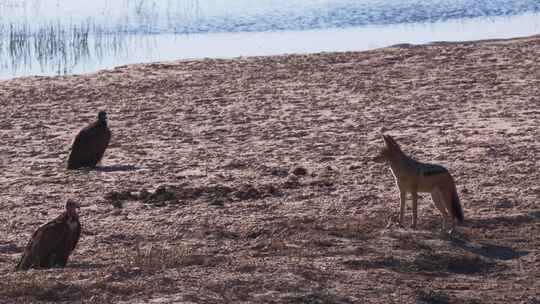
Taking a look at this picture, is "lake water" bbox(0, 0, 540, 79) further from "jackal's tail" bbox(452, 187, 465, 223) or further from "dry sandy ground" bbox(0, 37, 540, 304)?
"jackal's tail" bbox(452, 187, 465, 223)

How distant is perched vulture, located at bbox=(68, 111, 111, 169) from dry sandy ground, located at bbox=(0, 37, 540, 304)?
0.18 meters

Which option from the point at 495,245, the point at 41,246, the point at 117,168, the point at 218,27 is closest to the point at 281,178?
the point at 117,168

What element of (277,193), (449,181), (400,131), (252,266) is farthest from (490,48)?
(252,266)

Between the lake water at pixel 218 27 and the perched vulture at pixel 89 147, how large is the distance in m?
8.97

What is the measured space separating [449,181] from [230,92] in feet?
27.7

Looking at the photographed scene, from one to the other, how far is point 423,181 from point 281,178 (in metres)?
3.06

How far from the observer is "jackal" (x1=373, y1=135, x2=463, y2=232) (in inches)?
408

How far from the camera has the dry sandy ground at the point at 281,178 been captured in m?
8.84

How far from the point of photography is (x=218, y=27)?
2938 cm

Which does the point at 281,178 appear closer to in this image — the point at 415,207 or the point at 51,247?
the point at 415,207

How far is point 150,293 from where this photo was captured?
8.28m

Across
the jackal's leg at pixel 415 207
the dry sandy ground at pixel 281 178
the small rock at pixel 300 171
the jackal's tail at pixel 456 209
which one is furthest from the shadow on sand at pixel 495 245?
the small rock at pixel 300 171

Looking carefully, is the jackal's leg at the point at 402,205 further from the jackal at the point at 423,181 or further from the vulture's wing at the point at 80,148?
the vulture's wing at the point at 80,148

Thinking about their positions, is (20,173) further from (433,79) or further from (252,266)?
(433,79)
